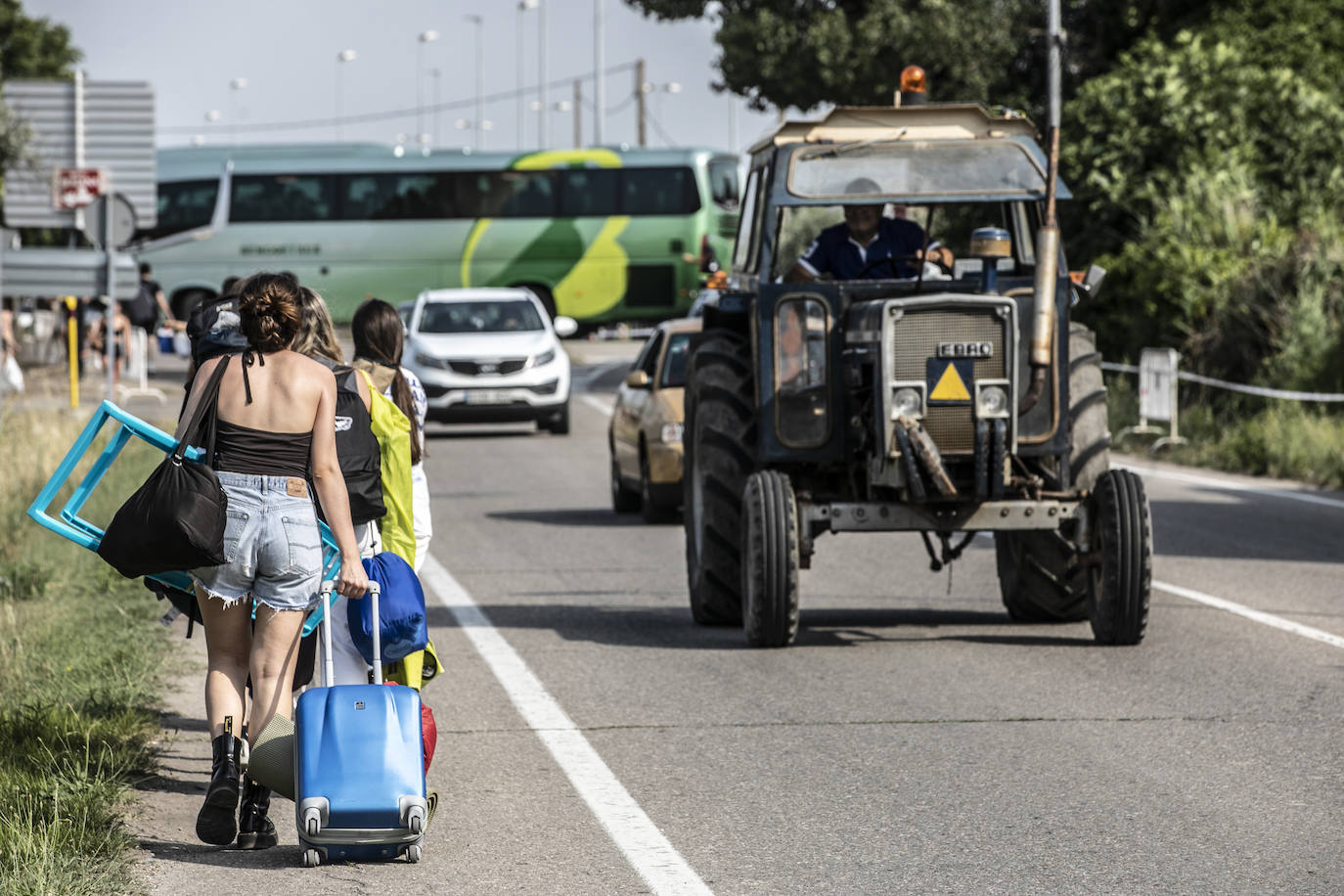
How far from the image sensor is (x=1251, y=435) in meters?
22.0

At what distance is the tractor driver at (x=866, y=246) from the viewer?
35.6 feet

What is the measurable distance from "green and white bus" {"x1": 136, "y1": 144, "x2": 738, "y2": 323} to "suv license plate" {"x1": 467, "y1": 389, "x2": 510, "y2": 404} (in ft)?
68.1

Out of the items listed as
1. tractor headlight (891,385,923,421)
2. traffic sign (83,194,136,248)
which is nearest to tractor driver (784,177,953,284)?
tractor headlight (891,385,923,421)

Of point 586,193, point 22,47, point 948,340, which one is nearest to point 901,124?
point 948,340

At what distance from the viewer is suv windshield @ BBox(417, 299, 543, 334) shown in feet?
90.5

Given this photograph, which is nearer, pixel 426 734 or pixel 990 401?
pixel 426 734

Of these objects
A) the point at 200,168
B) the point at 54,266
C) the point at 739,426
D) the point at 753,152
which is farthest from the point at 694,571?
→ the point at 200,168

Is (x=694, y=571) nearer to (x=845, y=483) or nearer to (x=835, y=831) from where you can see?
(x=845, y=483)

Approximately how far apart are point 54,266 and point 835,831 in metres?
15.8

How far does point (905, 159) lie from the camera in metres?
10.9

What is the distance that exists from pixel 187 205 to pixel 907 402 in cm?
3924

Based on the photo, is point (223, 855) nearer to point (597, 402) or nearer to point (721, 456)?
point (721, 456)

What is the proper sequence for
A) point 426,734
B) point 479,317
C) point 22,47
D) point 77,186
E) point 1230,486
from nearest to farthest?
point 426,734 → point 1230,486 → point 77,186 → point 479,317 → point 22,47

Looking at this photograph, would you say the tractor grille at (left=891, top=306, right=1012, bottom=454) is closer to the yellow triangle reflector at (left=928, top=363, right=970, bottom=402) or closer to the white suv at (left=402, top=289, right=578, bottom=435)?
the yellow triangle reflector at (left=928, top=363, right=970, bottom=402)
